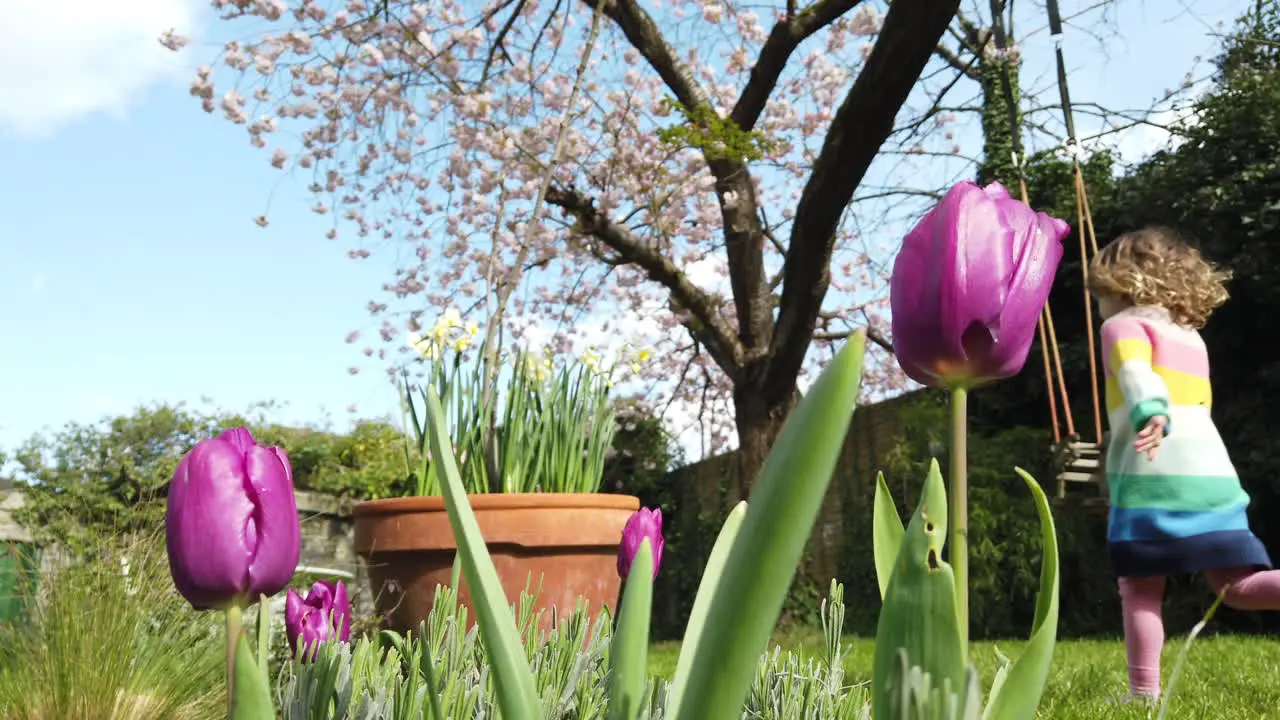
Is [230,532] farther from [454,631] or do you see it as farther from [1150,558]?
[1150,558]

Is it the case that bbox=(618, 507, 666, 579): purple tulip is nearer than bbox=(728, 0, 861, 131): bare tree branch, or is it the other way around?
bbox=(618, 507, 666, 579): purple tulip

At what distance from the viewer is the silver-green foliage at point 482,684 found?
0.80m

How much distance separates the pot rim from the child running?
1.43m

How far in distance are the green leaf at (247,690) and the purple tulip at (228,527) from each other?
0.43ft

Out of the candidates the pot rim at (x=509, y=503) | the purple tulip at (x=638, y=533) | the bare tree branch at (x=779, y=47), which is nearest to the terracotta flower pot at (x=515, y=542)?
the pot rim at (x=509, y=503)

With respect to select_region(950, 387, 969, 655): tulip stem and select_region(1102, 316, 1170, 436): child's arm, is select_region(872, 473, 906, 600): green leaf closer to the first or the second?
select_region(950, 387, 969, 655): tulip stem

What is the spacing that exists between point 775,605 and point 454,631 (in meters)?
0.60

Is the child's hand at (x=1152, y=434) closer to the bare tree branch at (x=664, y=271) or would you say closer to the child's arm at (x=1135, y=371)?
the child's arm at (x=1135, y=371)

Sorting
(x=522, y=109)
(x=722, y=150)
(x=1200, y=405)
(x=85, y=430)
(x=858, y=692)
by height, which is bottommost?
(x=858, y=692)

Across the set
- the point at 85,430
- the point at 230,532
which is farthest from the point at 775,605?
the point at 85,430

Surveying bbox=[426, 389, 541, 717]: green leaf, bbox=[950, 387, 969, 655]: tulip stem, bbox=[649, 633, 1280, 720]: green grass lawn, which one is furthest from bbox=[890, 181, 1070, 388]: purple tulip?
bbox=[649, 633, 1280, 720]: green grass lawn

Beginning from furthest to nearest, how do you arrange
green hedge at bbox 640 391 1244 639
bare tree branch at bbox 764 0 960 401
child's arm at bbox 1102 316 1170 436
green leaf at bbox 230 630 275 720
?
1. green hedge at bbox 640 391 1244 639
2. bare tree branch at bbox 764 0 960 401
3. child's arm at bbox 1102 316 1170 436
4. green leaf at bbox 230 630 275 720

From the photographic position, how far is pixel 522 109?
6.69 metres

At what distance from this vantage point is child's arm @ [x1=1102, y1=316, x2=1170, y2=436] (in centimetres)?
266
